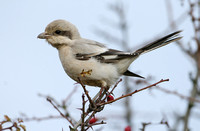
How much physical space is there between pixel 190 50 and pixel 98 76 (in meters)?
1.38

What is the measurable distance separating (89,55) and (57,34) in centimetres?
66

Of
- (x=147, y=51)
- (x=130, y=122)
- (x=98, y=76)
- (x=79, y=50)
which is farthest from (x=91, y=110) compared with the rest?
(x=130, y=122)

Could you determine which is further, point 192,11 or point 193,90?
point 193,90

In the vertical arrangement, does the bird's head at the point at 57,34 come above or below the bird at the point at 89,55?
above

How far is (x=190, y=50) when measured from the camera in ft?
15.0

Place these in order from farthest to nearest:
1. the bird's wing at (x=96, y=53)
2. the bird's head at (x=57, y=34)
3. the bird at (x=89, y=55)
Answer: the bird's head at (x=57, y=34) → the bird's wing at (x=96, y=53) → the bird at (x=89, y=55)

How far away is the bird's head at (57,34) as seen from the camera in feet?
15.9

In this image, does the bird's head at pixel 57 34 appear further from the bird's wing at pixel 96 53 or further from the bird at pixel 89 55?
the bird's wing at pixel 96 53

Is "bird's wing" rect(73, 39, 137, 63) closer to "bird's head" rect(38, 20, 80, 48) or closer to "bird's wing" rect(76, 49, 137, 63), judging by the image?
"bird's wing" rect(76, 49, 137, 63)

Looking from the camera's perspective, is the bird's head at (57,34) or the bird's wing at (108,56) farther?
the bird's head at (57,34)

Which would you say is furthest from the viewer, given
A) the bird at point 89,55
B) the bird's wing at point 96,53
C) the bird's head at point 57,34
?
the bird's head at point 57,34

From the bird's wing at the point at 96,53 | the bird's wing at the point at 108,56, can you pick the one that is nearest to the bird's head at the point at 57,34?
the bird's wing at the point at 96,53

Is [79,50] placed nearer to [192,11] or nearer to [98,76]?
[98,76]

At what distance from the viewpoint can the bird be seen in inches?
179
